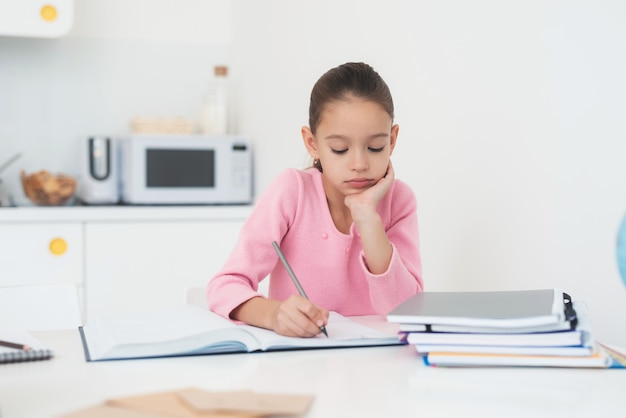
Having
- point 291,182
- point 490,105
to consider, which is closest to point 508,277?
point 490,105

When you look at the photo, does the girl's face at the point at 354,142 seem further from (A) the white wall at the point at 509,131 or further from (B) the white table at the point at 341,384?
(B) the white table at the point at 341,384

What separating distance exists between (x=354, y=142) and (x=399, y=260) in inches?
7.7

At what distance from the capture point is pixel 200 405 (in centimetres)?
72

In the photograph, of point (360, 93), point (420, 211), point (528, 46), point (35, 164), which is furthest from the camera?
point (35, 164)

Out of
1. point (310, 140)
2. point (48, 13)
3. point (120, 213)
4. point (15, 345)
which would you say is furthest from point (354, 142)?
point (48, 13)

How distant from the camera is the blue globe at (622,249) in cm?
125

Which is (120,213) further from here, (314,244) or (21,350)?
(21,350)

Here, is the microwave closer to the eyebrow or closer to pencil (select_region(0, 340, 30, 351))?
the eyebrow

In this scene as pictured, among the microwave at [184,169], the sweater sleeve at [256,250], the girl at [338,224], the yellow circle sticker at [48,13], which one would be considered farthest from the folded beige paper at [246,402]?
the yellow circle sticker at [48,13]

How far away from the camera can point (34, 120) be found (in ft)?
10.00

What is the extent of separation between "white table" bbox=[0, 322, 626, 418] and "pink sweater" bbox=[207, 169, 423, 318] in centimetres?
41

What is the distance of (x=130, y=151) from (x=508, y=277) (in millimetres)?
1630

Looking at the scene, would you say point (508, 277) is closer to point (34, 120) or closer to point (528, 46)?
point (528, 46)

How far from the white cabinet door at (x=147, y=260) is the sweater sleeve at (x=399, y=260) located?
4.46 ft
